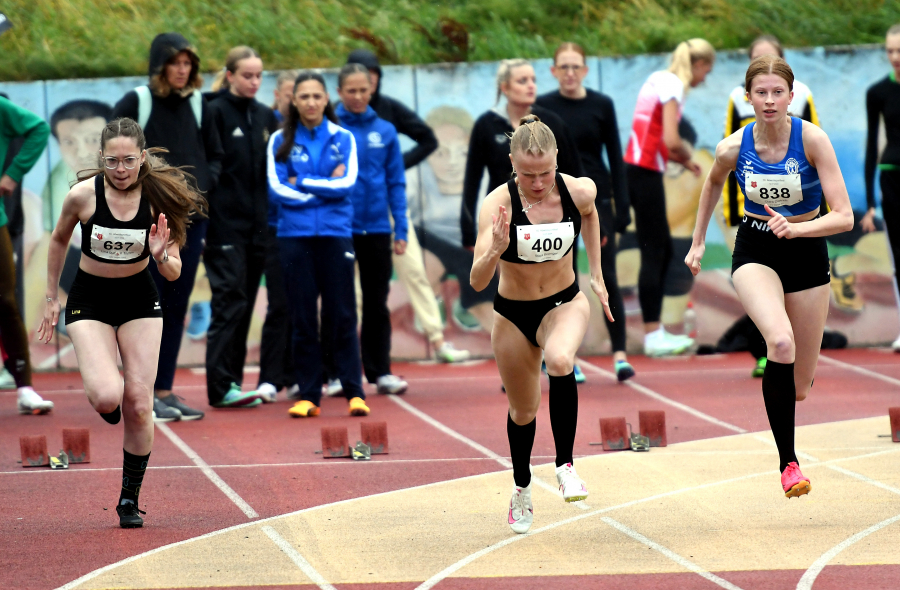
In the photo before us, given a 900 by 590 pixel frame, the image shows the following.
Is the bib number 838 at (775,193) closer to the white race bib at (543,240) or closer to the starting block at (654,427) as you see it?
the white race bib at (543,240)

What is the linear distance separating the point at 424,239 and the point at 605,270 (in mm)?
3034

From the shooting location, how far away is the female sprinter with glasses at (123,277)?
6.55 meters

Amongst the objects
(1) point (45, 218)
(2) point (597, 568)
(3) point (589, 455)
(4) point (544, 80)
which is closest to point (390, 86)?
(4) point (544, 80)

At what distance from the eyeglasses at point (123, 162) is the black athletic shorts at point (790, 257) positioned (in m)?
3.10

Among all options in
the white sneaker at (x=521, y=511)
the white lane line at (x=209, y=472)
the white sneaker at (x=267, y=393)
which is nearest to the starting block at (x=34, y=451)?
the white lane line at (x=209, y=472)

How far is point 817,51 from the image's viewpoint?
43.8ft

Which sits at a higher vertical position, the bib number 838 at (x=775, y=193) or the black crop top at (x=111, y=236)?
the bib number 838 at (x=775, y=193)

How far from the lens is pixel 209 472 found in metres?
7.96

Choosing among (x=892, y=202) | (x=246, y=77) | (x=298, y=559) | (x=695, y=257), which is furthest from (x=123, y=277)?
(x=892, y=202)

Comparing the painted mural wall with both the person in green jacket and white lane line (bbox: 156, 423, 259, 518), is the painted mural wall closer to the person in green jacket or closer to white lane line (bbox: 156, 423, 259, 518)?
the person in green jacket

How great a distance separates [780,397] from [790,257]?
72 cm

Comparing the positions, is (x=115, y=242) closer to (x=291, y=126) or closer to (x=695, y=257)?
(x=695, y=257)

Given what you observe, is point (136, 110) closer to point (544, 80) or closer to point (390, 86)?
point (390, 86)

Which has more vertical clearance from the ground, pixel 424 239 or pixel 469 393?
pixel 424 239
